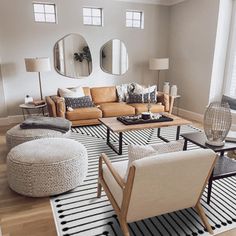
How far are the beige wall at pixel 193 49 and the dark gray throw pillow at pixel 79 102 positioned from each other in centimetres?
251

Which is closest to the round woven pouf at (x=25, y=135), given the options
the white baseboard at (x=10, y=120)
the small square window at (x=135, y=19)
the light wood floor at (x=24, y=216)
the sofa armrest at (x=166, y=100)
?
the light wood floor at (x=24, y=216)

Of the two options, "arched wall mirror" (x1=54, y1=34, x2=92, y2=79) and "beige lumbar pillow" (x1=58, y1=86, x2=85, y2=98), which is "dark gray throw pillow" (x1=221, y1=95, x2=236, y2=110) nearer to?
"beige lumbar pillow" (x1=58, y1=86, x2=85, y2=98)

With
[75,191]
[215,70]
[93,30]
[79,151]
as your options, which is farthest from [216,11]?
[75,191]

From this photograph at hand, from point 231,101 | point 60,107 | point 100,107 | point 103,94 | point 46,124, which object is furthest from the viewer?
point 103,94

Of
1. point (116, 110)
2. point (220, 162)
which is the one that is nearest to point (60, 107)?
point (116, 110)

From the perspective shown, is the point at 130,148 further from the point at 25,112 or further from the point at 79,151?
the point at 25,112

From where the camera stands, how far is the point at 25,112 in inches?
208

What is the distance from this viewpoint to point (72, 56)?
544 centimetres

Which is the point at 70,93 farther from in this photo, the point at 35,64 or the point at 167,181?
the point at 167,181

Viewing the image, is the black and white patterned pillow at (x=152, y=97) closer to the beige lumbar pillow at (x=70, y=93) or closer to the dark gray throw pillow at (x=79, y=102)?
the dark gray throw pillow at (x=79, y=102)

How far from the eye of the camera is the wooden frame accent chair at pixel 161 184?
1.56m

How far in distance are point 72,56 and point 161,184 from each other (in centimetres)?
444

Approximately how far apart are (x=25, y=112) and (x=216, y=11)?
15.3 ft

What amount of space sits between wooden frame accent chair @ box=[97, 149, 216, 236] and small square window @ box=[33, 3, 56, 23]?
4.31 metres
